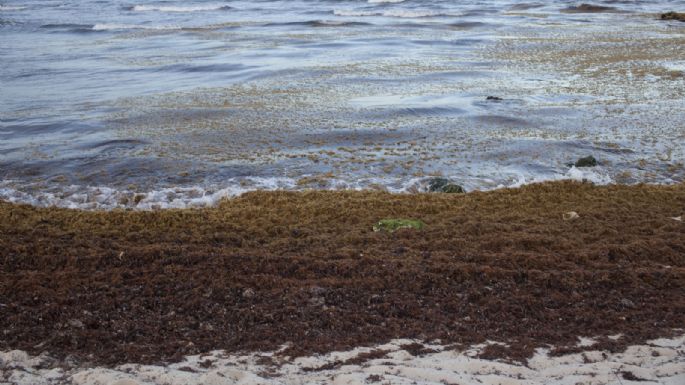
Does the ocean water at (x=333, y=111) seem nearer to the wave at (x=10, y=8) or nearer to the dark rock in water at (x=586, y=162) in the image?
the dark rock in water at (x=586, y=162)

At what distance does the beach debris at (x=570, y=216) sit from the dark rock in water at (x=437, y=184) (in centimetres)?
152

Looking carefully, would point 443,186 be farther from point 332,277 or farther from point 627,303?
point 627,303

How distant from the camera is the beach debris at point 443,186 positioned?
273 inches

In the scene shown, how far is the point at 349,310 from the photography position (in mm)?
4227

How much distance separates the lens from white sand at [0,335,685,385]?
3422 mm

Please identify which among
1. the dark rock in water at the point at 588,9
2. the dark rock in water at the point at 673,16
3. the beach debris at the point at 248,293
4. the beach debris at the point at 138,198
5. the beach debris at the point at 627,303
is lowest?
the beach debris at the point at 627,303

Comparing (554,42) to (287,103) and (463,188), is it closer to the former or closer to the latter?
(287,103)

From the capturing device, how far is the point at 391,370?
11.5 feet

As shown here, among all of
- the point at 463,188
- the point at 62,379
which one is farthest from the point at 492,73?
the point at 62,379

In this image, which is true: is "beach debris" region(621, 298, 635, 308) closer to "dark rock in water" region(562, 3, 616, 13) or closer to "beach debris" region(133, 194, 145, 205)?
"beach debris" region(133, 194, 145, 205)

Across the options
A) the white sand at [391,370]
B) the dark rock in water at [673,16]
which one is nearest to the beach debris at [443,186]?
the white sand at [391,370]

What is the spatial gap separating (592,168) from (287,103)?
17.3ft

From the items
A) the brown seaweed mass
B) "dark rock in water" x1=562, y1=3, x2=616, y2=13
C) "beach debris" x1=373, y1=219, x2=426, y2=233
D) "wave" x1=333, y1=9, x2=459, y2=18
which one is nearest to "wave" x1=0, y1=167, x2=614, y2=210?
the brown seaweed mass

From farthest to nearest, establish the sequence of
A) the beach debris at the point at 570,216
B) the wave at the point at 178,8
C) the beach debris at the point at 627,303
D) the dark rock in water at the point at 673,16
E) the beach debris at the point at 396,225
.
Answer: the wave at the point at 178,8, the dark rock in water at the point at 673,16, the beach debris at the point at 570,216, the beach debris at the point at 396,225, the beach debris at the point at 627,303
